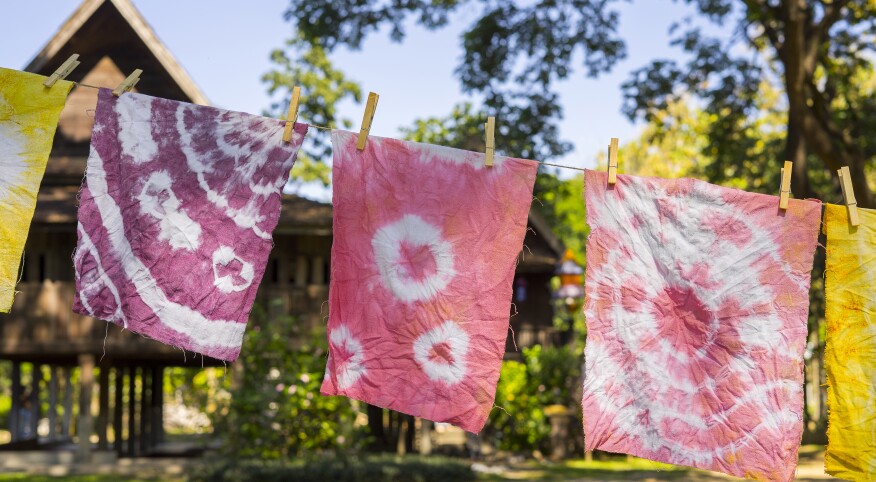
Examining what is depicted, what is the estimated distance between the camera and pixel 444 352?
5.18m

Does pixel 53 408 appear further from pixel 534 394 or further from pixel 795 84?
pixel 795 84

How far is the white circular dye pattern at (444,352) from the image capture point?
518 cm

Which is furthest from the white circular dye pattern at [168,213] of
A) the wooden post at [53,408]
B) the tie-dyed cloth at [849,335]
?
the wooden post at [53,408]

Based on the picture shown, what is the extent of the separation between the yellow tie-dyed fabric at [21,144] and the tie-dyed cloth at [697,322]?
265cm

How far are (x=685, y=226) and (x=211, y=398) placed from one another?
10.6m

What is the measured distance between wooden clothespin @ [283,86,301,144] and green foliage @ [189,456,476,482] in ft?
29.1

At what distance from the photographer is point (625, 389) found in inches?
206

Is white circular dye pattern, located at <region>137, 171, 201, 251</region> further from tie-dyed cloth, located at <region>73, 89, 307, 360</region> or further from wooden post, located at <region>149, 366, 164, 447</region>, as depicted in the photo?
wooden post, located at <region>149, 366, 164, 447</region>

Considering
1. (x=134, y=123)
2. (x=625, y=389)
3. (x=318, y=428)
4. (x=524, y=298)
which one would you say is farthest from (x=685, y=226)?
(x=524, y=298)

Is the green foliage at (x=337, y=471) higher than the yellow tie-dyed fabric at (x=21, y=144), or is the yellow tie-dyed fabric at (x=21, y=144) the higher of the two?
the yellow tie-dyed fabric at (x=21, y=144)

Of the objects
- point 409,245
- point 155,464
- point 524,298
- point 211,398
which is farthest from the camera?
point 524,298

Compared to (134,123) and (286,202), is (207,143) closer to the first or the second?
(134,123)

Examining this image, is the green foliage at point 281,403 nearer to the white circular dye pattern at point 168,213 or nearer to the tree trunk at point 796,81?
the tree trunk at point 796,81

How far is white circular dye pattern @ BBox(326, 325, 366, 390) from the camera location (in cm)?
516
